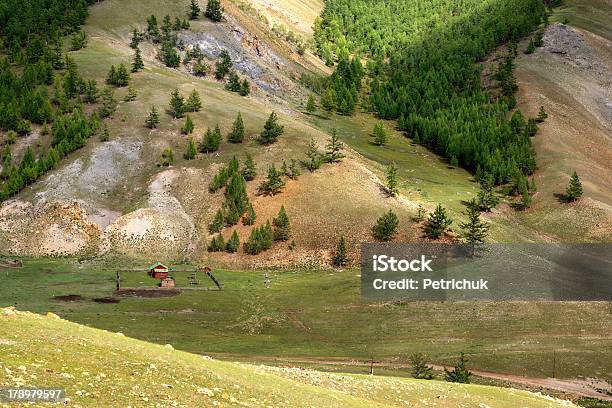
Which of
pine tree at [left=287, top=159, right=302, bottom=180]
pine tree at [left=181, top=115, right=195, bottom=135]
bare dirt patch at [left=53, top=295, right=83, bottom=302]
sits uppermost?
pine tree at [left=287, top=159, right=302, bottom=180]

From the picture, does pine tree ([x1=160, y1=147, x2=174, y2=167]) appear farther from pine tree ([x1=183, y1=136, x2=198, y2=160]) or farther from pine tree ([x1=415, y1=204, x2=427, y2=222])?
pine tree ([x1=415, y1=204, x2=427, y2=222])

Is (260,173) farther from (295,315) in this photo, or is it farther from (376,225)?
(295,315)

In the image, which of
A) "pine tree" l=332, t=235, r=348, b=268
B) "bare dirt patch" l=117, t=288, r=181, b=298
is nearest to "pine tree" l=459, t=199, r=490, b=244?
"pine tree" l=332, t=235, r=348, b=268

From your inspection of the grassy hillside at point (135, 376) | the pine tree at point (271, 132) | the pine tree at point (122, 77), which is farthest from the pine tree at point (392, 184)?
the grassy hillside at point (135, 376)

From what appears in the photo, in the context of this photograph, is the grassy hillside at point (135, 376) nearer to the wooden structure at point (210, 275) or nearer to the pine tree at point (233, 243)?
the wooden structure at point (210, 275)

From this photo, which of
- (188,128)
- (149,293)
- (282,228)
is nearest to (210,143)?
(188,128)

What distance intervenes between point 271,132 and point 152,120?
2962 centimetres

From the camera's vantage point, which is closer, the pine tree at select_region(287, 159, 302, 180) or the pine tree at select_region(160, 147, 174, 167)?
the pine tree at select_region(287, 159, 302, 180)

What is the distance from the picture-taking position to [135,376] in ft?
97.2

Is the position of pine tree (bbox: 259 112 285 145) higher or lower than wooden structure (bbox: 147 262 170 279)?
higher

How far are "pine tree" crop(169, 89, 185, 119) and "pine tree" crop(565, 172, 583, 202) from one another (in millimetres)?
97311

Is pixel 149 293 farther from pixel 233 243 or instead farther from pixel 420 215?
pixel 420 215

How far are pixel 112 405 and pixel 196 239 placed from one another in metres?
118

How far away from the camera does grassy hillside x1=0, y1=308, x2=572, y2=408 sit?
27.1 meters
